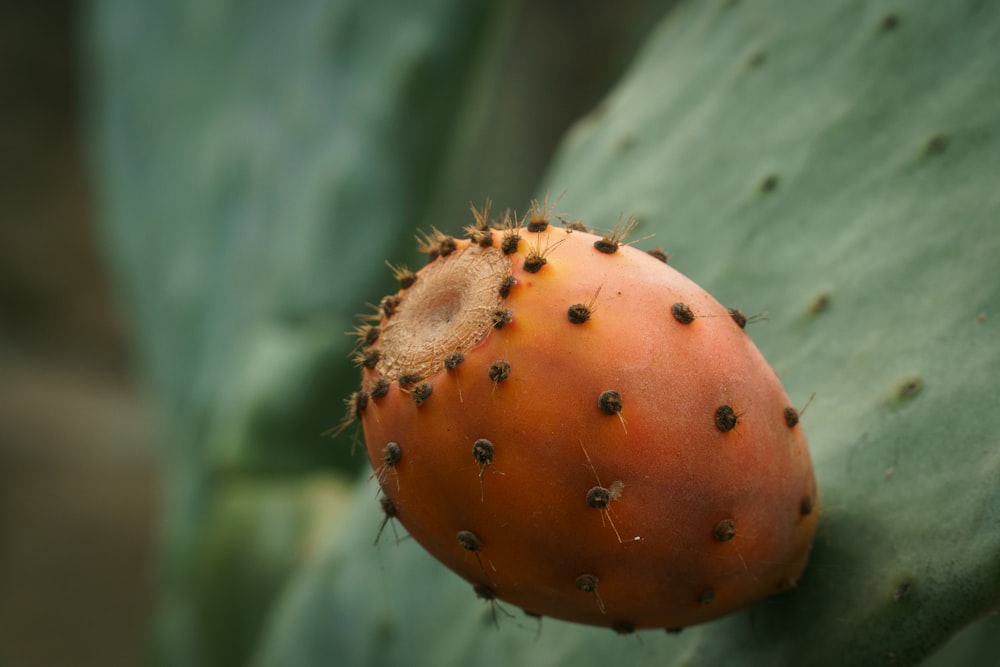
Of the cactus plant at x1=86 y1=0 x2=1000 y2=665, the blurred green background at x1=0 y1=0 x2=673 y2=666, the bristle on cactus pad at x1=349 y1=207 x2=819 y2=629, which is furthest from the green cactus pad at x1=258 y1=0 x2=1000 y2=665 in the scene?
the blurred green background at x1=0 y1=0 x2=673 y2=666

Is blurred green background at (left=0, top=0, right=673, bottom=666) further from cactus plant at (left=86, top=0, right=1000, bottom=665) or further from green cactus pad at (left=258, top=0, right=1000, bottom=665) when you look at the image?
green cactus pad at (left=258, top=0, right=1000, bottom=665)

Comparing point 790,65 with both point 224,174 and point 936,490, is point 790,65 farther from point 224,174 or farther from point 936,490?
point 224,174

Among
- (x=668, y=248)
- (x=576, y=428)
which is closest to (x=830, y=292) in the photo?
(x=668, y=248)

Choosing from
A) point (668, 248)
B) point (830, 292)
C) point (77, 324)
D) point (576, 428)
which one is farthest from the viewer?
point (77, 324)

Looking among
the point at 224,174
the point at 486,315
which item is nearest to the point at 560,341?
the point at 486,315

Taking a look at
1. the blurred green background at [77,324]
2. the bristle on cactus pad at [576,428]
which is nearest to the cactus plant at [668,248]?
the bristle on cactus pad at [576,428]

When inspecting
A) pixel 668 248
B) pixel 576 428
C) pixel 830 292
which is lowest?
pixel 576 428

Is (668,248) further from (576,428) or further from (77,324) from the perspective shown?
(77,324)

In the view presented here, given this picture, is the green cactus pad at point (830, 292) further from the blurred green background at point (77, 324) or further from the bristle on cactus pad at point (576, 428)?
the blurred green background at point (77, 324)
